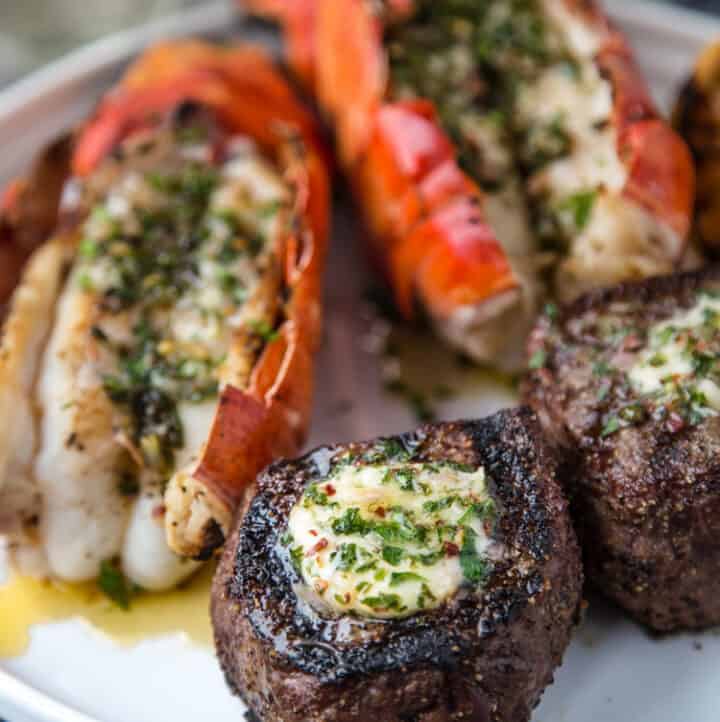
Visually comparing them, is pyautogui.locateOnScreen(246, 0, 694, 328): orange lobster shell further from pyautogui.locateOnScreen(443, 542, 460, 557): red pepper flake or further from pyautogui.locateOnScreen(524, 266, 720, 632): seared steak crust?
pyautogui.locateOnScreen(443, 542, 460, 557): red pepper flake

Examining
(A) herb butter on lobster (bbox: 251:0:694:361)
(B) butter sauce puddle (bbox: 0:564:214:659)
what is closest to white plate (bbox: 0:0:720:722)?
A: (B) butter sauce puddle (bbox: 0:564:214:659)

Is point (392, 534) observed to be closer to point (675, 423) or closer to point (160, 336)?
point (675, 423)

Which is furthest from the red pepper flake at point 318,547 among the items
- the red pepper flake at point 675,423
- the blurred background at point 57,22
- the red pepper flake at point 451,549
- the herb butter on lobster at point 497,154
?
the blurred background at point 57,22

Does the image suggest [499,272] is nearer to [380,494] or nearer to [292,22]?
[380,494]

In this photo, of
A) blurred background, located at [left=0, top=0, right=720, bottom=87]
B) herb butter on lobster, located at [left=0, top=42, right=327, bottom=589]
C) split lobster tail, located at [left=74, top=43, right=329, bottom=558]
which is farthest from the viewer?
blurred background, located at [left=0, top=0, right=720, bottom=87]

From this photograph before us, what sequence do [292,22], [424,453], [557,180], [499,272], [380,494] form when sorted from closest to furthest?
[380,494] < [424,453] < [499,272] < [557,180] < [292,22]

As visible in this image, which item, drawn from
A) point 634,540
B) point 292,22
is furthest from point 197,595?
point 292,22

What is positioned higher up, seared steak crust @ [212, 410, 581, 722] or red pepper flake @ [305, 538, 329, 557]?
red pepper flake @ [305, 538, 329, 557]
